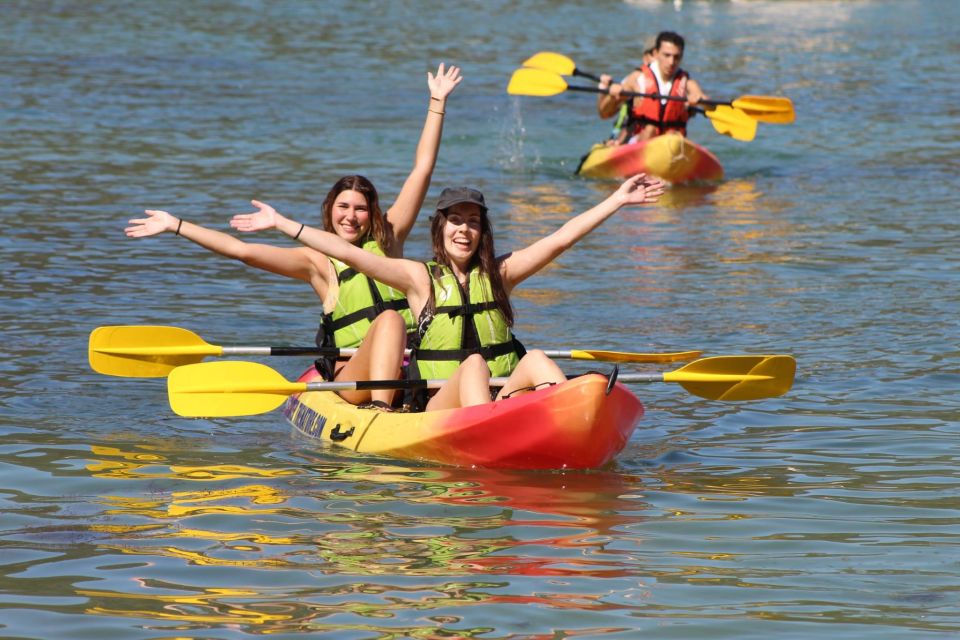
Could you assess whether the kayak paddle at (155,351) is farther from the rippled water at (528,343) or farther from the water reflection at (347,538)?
the water reflection at (347,538)

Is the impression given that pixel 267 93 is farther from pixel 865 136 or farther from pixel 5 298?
pixel 5 298

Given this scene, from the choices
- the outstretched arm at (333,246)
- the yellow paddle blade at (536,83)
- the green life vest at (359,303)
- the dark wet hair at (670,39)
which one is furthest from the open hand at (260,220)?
the dark wet hair at (670,39)

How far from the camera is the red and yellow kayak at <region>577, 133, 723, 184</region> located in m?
14.3

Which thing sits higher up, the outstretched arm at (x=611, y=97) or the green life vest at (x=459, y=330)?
the outstretched arm at (x=611, y=97)

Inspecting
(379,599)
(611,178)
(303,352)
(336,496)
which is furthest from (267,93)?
(379,599)

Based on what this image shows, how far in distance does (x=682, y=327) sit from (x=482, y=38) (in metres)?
18.2

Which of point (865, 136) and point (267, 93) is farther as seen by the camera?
point (267, 93)

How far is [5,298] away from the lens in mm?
9445

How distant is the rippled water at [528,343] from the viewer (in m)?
4.64

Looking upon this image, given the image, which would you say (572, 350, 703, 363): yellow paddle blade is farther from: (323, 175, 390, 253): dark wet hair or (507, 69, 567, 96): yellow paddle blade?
(507, 69, 567, 96): yellow paddle blade

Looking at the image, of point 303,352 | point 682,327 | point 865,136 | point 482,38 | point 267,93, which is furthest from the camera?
point 482,38

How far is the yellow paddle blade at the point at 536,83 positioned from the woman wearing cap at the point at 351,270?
20.9 ft

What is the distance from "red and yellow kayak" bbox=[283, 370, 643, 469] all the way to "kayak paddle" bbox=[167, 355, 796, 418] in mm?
232

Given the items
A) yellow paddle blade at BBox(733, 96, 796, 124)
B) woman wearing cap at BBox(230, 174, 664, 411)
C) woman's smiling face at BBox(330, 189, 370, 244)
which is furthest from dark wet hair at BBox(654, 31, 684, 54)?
woman wearing cap at BBox(230, 174, 664, 411)
